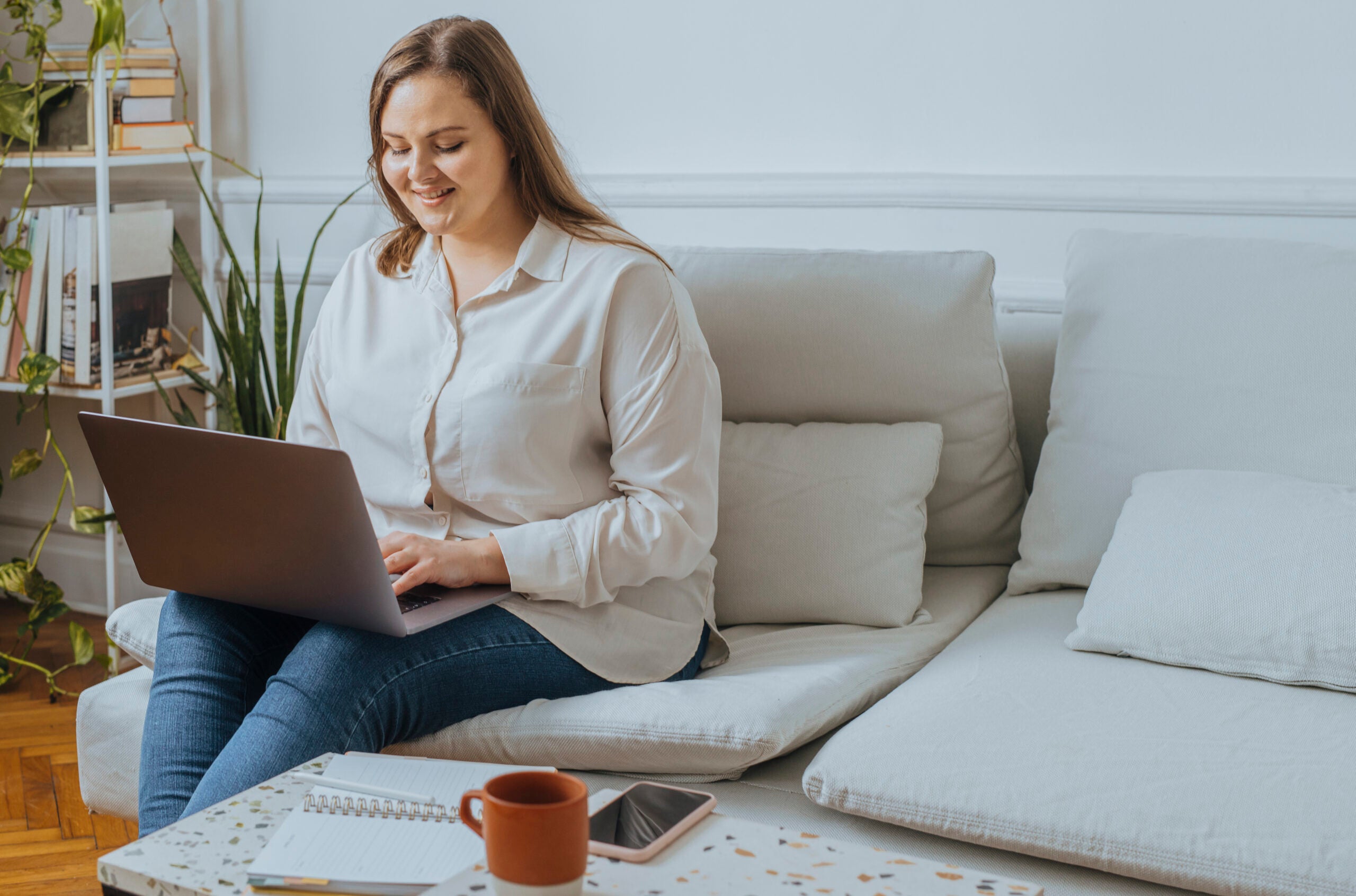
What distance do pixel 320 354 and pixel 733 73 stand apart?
1.01 meters

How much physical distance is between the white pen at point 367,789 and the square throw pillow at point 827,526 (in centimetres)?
76

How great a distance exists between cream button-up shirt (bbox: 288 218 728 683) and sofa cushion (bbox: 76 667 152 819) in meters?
0.35

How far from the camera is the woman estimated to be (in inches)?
52.5

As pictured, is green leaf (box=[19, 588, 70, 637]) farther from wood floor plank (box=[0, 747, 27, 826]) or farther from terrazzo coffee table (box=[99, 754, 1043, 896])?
terrazzo coffee table (box=[99, 754, 1043, 896])

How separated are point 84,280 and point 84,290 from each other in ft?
0.07

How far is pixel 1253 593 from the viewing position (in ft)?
4.58

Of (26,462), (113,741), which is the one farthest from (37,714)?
(113,741)

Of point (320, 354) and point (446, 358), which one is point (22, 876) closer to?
point (320, 354)

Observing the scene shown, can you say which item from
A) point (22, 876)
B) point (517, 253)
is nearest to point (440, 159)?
point (517, 253)

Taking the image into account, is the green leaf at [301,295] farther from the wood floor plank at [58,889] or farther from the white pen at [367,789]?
the white pen at [367,789]

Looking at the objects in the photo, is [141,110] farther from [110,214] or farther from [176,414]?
[176,414]

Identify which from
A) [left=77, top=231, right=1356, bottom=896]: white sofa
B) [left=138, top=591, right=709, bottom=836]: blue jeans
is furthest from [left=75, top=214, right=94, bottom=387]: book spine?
[left=138, top=591, right=709, bottom=836]: blue jeans

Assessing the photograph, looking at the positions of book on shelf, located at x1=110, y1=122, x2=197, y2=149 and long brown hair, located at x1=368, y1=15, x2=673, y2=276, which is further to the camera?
book on shelf, located at x1=110, y1=122, x2=197, y2=149

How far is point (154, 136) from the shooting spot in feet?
8.61
